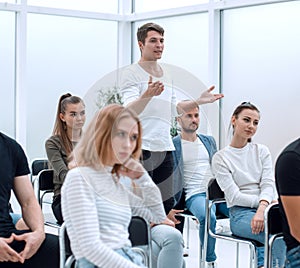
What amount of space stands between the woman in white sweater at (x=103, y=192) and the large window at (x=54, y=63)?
174 inches

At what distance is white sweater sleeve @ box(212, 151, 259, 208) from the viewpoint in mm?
3641

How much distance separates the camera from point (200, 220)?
13.1 ft

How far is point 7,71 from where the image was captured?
21.0 ft

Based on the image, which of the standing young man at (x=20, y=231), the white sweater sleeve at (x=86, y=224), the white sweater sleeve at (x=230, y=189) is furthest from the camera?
the white sweater sleeve at (x=230, y=189)

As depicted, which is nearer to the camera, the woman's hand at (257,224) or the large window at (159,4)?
the woman's hand at (257,224)

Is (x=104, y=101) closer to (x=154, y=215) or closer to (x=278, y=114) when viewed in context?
(x=154, y=215)

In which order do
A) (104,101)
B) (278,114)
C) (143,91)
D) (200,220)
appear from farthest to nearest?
(278,114), (200,220), (143,91), (104,101)

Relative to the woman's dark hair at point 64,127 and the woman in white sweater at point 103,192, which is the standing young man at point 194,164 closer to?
the woman in white sweater at point 103,192

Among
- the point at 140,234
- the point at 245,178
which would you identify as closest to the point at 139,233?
the point at 140,234

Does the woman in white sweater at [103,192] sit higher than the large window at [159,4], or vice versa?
the large window at [159,4]

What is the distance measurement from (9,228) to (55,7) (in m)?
4.09

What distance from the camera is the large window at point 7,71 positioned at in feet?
20.8

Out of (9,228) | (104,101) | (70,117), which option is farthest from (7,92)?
(104,101)

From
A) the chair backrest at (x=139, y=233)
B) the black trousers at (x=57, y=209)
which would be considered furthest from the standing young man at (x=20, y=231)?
the black trousers at (x=57, y=209)
